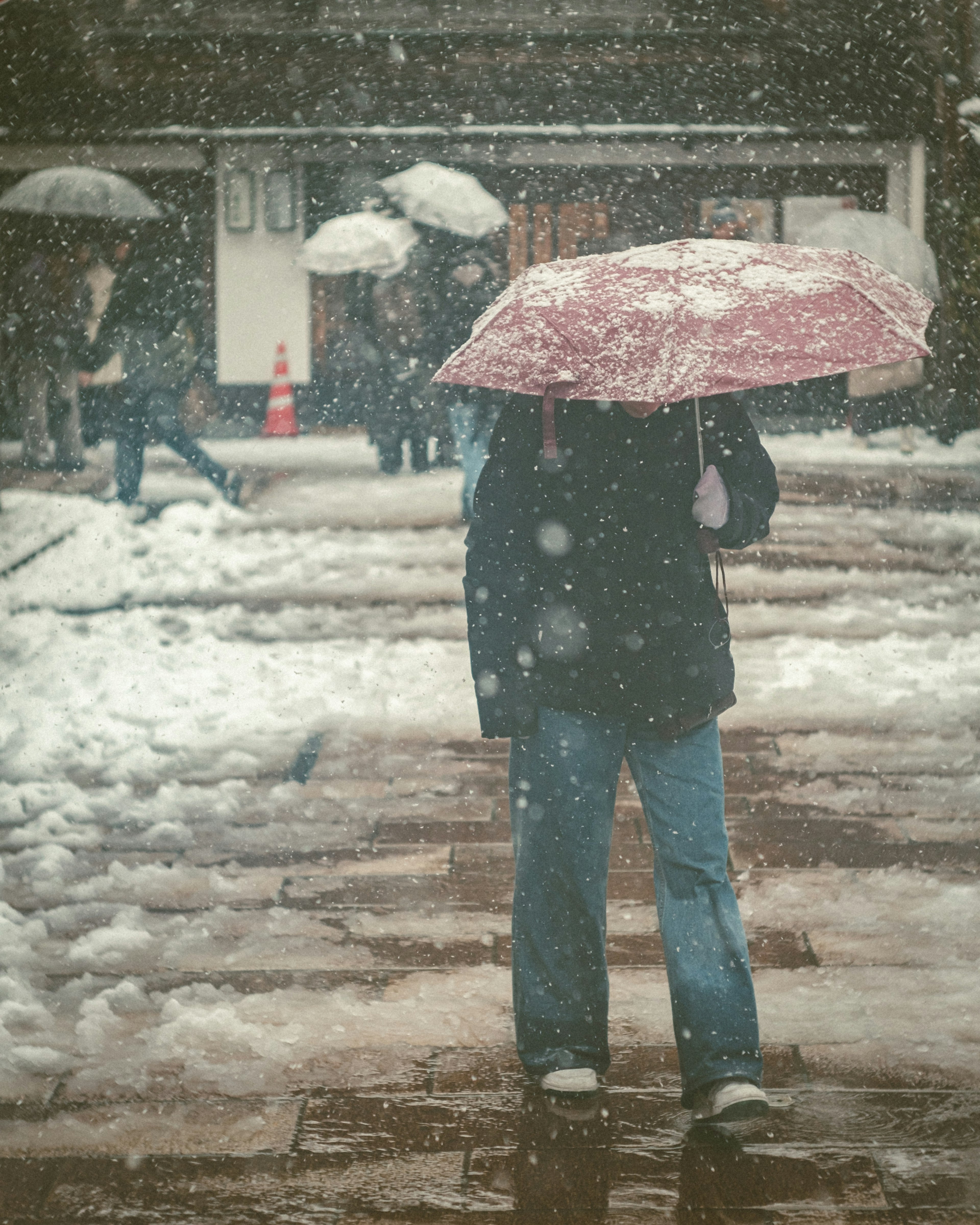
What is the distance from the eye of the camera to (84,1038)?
3613 millimetres

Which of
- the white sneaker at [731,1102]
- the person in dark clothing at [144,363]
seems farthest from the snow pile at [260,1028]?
the person in dark clothing at [144,363]

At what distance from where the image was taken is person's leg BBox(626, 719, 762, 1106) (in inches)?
124

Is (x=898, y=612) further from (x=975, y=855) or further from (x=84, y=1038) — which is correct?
(x=84, y=1038)

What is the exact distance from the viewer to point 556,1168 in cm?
302

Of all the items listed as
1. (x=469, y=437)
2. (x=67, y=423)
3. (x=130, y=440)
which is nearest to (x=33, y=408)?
(x=67, y=423)

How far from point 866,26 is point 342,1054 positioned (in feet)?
55.7

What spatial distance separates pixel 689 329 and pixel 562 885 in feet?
3.99

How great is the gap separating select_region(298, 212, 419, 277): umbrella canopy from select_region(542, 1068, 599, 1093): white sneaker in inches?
424

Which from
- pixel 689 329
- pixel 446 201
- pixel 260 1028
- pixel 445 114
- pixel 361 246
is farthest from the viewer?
pixel 445 114

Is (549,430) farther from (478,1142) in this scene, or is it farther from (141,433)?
(141,433)

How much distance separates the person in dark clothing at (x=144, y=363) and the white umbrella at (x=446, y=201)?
2.26 metres

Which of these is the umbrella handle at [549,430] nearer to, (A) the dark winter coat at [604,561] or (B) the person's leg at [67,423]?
(A) the dark winter coat at [604,561]

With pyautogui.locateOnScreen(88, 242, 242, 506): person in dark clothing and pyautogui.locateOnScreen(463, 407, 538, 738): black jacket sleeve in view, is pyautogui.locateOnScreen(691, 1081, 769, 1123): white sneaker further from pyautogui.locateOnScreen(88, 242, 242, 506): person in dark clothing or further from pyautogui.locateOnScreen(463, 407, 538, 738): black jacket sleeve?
pyautogui.locateOnScreen(88, 242, 242, 506): person in dark clothing

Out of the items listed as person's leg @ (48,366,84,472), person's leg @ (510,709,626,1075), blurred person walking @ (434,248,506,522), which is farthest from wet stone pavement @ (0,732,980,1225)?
person's leg @ (48,366,84,472)
